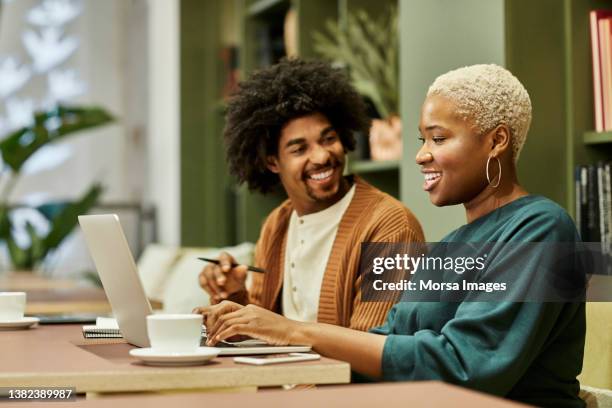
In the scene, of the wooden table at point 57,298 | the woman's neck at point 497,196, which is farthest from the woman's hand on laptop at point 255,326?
the wooden table at point 57,298

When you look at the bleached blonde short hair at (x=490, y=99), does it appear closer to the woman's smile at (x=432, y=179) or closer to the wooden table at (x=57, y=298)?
the woman's smile at (x=432, y=179)

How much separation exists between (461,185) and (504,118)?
151 millimetres

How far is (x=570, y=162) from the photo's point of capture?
2.57 meters

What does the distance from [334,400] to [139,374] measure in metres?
0.42

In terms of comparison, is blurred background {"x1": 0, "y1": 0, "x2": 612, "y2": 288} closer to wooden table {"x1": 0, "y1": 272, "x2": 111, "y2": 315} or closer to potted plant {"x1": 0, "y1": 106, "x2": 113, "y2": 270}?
potted plant {"x1": 0, "y1": 106, "x2": 113, "y2": 270}

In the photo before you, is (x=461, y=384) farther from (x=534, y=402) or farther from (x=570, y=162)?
(x=570, y=162)

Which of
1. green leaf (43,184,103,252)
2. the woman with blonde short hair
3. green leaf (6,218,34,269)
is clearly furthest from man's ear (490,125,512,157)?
green leaf (6,218,34,269)

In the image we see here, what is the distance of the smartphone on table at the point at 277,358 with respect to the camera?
1394mm

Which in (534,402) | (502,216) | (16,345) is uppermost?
(502,216)

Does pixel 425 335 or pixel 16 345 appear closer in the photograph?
pixel 425 335

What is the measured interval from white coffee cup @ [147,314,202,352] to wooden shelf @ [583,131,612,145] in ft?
4.83

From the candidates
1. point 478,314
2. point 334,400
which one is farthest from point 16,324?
point 334,400

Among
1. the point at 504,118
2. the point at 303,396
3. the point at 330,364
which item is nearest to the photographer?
the point at 303,396

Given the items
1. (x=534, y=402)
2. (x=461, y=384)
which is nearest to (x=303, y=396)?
(x=461, y=384)
